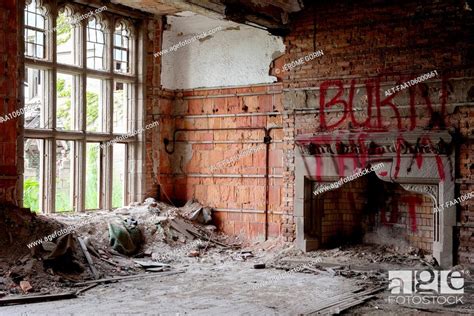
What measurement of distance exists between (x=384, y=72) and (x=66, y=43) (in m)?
6.55

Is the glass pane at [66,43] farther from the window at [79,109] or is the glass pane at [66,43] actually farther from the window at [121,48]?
the window at [121,48]

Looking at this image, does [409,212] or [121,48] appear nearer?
[409,212]

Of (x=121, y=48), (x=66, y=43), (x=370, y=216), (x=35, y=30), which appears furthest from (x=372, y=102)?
(x=66, y=43)

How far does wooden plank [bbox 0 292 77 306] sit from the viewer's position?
23.8 feet

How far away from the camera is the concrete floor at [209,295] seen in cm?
708

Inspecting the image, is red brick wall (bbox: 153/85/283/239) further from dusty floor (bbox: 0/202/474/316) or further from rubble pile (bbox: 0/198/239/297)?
dusty floor (bbox: 0/202/474/316)

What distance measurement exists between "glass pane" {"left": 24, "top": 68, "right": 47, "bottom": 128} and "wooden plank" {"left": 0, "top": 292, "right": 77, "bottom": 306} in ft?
12.3

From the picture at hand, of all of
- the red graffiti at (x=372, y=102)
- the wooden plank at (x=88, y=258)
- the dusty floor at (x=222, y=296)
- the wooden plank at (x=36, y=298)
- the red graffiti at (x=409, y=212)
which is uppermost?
the red graffiti at (x=372, y=102)

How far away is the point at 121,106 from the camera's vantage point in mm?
12680

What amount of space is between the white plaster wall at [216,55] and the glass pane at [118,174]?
162cm

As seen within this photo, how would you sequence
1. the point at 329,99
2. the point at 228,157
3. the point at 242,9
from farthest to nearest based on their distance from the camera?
the point at 228,157 → the point at 329,99 → the point at 242,9

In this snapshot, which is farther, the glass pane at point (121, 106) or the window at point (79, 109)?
the glass pane at point (121, 106)

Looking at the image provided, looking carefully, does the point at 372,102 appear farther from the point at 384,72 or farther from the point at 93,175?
the point at 93,175

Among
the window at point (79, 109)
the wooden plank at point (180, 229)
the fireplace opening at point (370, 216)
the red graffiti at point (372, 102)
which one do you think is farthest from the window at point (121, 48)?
the fireplace opening at point (370, 216)
